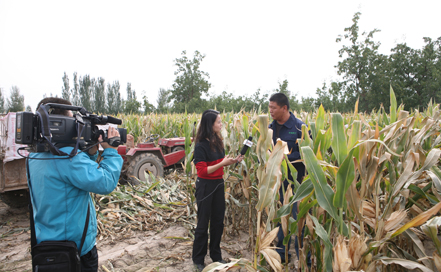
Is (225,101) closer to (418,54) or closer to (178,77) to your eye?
(178,77)

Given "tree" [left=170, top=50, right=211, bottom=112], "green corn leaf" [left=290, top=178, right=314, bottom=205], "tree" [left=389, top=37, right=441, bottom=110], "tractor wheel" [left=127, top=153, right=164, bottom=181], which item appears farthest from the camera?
"tree" [left=170, top=50, right=211, bottom=112]

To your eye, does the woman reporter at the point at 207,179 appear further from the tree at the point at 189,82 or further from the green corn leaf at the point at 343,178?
the tree at the point at 189,82

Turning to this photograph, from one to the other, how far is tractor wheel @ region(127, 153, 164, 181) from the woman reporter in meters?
2.92

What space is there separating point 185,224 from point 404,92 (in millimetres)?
36324

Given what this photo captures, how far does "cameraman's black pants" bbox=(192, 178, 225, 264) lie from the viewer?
280cm

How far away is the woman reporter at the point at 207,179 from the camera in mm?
2762

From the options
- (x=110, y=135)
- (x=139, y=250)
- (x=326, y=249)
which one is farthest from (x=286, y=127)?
(x=139, y=250)

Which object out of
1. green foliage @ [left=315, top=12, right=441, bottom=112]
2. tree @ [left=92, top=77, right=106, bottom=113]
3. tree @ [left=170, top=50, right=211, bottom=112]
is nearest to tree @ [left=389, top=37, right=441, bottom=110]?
green foliage @ [left=315, top=12, right=441, bottom=112]

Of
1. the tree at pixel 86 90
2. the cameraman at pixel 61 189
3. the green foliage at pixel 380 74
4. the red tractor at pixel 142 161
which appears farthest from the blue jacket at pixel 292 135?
the tree at pixel 86 90

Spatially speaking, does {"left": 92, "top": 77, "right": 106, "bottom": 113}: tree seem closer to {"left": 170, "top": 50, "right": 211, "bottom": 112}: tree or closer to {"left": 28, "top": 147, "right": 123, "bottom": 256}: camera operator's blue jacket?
{"left": 170, "top": 50, "right": 211, "bottom": 112}: tree

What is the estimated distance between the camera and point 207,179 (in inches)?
110

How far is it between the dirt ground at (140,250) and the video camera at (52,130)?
1857 mm

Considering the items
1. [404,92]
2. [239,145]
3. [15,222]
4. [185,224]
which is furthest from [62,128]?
[404,92]

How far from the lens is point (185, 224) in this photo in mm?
4051
